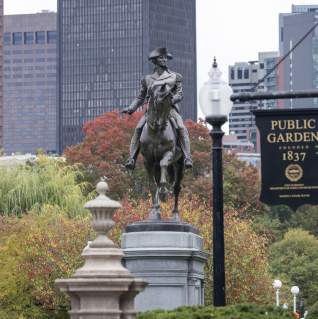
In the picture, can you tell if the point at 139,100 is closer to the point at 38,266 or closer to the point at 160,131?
the point at 160,131

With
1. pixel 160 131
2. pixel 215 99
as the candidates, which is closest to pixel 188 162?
pixel 160 131

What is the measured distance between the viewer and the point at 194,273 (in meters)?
29.0

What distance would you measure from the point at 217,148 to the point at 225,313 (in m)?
3.00

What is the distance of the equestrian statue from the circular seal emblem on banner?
906 cm

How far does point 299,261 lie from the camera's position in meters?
87.7

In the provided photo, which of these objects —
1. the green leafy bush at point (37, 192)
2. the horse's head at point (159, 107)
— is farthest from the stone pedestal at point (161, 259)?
the green leafy bush at point (37, 192)

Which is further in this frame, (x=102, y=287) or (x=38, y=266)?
(x=38, y=266)

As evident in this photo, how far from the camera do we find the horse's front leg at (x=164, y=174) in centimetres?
2950

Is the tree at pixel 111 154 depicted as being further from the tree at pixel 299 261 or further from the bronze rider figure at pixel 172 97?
the bronze rider figure at pixel 172 97

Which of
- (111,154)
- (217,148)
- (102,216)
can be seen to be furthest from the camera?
(111,154)

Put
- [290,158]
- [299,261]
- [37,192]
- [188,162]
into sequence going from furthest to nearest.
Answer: [299,261] < [37,192] < [188,162] < [290,158]

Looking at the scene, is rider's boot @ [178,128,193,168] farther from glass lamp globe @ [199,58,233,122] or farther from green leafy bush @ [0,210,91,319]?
green leafy bush @ [0,210,91,319]

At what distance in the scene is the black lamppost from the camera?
22.5 meters

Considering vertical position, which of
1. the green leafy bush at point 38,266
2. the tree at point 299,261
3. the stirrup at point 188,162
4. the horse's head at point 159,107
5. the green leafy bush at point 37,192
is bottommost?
the tree at point 299,261
